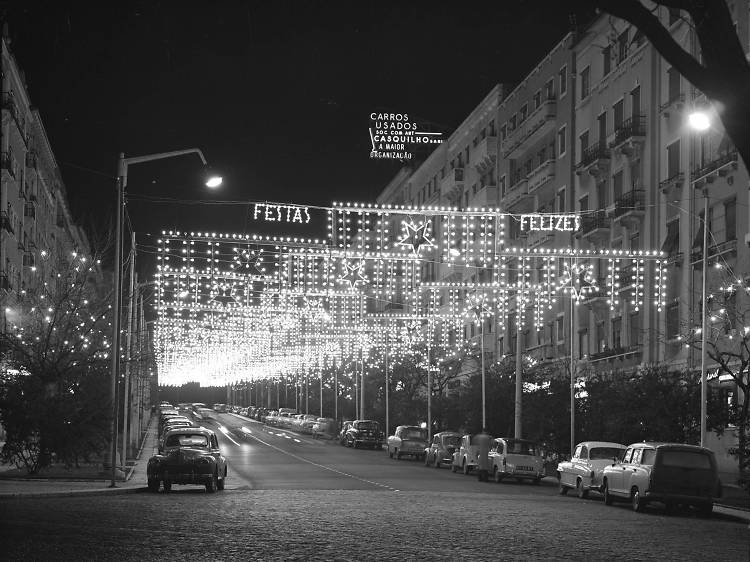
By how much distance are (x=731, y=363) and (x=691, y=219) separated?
5806 mm

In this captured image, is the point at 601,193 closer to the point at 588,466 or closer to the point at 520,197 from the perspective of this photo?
the point at 520,197

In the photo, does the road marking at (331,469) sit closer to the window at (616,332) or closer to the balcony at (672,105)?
the window at (616,332)

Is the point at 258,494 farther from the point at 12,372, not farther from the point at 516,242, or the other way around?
the point at 516,242

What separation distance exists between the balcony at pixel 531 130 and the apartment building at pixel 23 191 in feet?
81.9

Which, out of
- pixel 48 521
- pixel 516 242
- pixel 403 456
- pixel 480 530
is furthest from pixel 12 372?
pixel 516 242

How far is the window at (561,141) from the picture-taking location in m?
61.8

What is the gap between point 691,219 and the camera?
148 feet

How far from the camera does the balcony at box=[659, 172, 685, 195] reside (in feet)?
151

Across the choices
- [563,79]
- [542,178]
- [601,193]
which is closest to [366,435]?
[542,178]

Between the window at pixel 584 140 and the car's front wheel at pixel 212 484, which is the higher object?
the window at pixel 584 140

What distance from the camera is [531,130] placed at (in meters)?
65.6

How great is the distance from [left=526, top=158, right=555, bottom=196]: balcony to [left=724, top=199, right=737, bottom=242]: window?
19933 mm

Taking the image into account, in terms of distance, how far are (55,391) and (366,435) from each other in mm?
39128

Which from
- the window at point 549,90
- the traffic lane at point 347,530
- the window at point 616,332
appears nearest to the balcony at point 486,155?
the window at point 549,90
